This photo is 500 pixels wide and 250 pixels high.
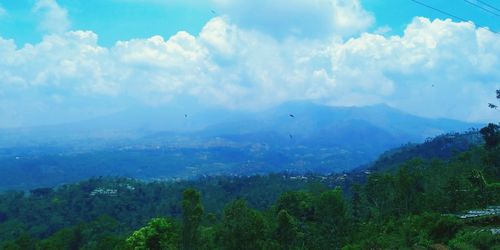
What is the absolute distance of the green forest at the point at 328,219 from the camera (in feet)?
64.3

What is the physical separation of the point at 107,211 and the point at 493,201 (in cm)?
6448

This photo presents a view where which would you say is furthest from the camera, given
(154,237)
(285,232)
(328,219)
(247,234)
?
(328,219)

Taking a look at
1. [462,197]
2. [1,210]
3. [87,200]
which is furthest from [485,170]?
[1,210]

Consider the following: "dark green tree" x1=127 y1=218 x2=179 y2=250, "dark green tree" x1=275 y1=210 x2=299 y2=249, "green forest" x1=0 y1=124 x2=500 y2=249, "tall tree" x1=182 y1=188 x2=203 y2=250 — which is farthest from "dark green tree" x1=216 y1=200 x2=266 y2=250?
"dark green tree" x1=127 y1=218 x2=179 y2=250

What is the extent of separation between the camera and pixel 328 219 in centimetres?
3362

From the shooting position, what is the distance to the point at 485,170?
4256 centimetres

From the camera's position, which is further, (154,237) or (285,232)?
(154,237)

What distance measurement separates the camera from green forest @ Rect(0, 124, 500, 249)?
19594mm

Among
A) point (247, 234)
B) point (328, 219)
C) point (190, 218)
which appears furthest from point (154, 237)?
point (328, 219)

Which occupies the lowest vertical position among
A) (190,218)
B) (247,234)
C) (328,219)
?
(247,234)

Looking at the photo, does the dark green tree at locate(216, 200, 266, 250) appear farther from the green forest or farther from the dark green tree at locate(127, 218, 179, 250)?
the dark green tree at locate(127, 218, 179, 250)

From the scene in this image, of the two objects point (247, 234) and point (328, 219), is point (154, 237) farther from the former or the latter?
point (328, 219)

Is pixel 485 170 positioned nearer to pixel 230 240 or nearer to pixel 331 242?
pixel 331 242

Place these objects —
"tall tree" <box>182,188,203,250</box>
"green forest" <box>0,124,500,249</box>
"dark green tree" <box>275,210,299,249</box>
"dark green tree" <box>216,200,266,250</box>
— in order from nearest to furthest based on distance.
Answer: "green forest" <box>0,124,500,249</box> < "dark green tree" <box>216,200,266,250</box> < "dark green tree" <box>275,210,299,249</box> < "tall tree" <box>182,188,203,250</box>
